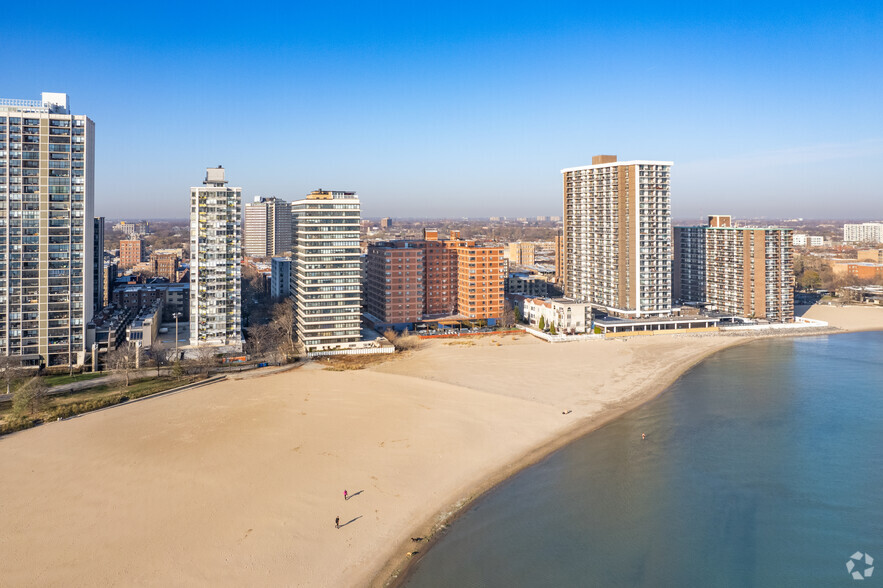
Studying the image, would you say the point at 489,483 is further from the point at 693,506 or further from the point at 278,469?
the point at 278,469

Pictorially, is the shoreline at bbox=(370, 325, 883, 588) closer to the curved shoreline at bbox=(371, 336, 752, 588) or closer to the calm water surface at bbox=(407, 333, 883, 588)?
the curved shoreline at bbox=(371, 336, 752, 588)

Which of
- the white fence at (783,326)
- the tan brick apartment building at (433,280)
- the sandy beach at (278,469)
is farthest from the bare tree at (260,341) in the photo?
the white fence at (783,326)

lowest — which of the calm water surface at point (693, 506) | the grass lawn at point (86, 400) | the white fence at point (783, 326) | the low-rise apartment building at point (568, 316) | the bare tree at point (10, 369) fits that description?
the calm water surface at point (693, 506)

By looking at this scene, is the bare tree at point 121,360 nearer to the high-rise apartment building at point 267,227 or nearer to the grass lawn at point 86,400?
the grass lawn at point 86,400

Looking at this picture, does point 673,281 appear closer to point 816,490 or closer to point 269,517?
point 816,490

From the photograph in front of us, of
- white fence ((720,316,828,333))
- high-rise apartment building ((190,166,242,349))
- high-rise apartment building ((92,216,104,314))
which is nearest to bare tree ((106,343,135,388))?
high-rise apartment building ((190,166,242,349))

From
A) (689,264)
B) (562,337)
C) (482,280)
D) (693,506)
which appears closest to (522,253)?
(689,264)

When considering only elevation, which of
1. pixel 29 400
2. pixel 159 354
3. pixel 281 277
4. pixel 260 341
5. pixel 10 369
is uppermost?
Result: pixel 281 277
